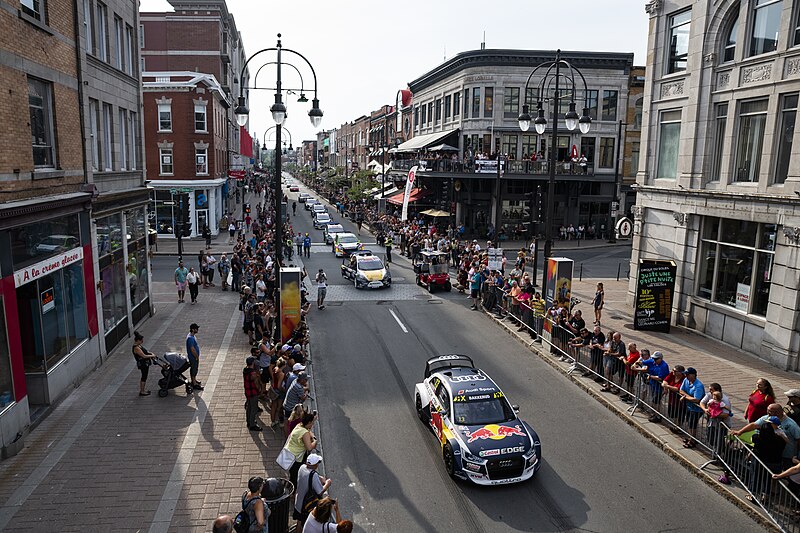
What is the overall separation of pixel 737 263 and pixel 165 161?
38.7 m

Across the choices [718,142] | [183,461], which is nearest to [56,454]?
[183,461]

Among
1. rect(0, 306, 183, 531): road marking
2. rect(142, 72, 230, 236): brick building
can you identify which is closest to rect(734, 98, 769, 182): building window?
rect(0, 306, 183, 531): road marking

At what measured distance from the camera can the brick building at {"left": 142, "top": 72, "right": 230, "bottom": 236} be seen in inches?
1724

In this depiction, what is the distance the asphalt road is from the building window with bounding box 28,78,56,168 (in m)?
8.50

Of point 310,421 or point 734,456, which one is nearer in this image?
point 310,421

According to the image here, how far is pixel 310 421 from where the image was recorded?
9586 millimetres

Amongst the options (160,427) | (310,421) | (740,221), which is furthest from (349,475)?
(740,221)

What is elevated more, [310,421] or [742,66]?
[742,66]

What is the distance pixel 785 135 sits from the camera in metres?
17.1

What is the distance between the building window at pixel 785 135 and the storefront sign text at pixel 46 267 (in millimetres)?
19253

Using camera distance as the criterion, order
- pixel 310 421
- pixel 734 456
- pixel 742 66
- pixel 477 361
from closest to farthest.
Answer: pixel 310 421, pixel 734 456, pixel 477 361, pixel 742 66

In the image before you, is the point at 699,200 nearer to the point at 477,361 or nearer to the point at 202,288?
the point at 477,361

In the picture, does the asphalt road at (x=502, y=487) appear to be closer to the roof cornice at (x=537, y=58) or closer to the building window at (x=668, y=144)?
the building window at (x=668, y=144)

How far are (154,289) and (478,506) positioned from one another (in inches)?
866
